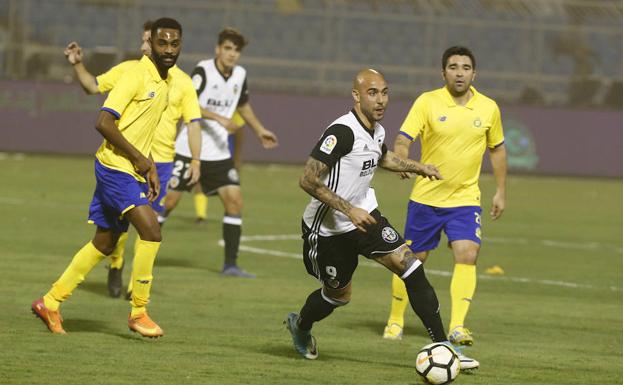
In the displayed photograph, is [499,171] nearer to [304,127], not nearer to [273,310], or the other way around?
[273,310]

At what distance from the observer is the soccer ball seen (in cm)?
762

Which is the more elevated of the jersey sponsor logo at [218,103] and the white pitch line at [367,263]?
the jersey sponsor logo at [218,103]

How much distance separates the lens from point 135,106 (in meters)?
8.87

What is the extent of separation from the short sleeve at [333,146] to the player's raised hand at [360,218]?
41cm

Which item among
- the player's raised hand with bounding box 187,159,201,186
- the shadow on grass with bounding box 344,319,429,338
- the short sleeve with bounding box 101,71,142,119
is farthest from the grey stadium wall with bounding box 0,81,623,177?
the short sleeve with bounding box 101,71,142,119

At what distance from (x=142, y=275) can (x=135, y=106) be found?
1182 millimetres

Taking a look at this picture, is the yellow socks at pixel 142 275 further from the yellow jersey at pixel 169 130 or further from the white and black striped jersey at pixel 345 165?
the yellow jersey at pixel 169 130

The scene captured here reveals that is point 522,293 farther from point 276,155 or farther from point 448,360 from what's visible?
point 276,155

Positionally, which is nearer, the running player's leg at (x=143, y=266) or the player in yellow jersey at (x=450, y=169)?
the running player's leg at (x=143, y=266)

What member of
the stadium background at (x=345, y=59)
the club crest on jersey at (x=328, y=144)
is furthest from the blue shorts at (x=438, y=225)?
the stadium background at (x=345, y=59)

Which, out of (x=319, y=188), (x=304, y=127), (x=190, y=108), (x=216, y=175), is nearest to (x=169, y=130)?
(x=216, y=175)

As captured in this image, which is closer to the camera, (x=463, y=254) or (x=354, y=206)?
(x=354, y=206)

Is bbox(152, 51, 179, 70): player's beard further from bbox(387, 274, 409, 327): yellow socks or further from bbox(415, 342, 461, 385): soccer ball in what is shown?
bbox(415, 342, 461, 385): soccer ball

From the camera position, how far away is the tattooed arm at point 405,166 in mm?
8484
